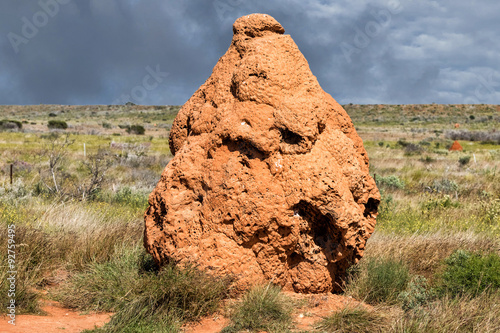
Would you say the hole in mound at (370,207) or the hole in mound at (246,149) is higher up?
the hole in mound at (246,149)

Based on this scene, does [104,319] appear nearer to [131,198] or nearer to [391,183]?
[131,198]

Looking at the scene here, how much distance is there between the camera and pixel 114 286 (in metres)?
4.30

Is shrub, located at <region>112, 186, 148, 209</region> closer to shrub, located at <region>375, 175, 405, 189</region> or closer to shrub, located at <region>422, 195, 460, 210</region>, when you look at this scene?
shrub, located at <region>422, 195, 460, 210</region>

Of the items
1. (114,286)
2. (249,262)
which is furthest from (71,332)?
(249,262)

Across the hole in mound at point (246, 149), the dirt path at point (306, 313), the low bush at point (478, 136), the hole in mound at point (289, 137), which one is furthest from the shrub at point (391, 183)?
the low bush at point (478, 136)

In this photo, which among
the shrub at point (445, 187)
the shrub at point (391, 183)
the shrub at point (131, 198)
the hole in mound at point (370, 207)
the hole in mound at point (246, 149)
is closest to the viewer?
the hole in mound at point (246, 149)

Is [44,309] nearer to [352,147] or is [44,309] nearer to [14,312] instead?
[14,312]

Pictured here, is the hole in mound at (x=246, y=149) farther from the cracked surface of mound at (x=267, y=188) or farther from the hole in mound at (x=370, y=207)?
the hole in mound at (x=370, y=207)

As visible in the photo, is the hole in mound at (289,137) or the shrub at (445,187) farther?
the shrub at (445,187)

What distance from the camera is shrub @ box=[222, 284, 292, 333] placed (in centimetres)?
373

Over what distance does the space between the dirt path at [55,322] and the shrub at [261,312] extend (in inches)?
46.8

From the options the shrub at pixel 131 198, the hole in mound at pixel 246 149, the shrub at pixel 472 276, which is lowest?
the shrub at pixel 472 276

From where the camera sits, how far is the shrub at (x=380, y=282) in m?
4.53

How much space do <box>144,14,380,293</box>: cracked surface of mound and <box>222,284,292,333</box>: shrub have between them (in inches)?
8.4
